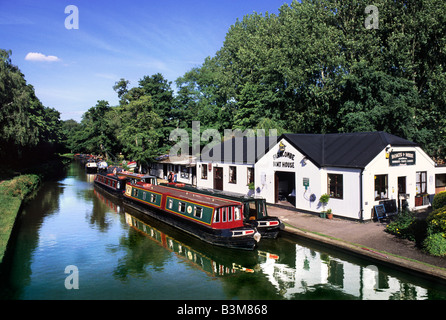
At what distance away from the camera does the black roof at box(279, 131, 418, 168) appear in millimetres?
18853

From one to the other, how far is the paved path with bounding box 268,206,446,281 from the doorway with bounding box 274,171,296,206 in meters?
3.07

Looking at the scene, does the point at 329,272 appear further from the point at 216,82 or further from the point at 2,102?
the point at 216,82

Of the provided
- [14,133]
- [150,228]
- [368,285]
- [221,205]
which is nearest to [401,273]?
[368,285]

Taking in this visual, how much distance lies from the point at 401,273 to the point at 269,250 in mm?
5819

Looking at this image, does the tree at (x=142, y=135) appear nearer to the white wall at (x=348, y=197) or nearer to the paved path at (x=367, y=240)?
the paved path at (x=367, y=240)

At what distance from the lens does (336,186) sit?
19.5 metres

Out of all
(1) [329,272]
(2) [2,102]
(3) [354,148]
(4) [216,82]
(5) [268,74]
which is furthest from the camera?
(4) [216,82]

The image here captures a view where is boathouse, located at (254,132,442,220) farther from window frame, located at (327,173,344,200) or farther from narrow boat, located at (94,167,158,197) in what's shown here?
narrow boat, located at (94,167,158,197)

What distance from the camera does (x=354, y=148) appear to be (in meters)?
20.1

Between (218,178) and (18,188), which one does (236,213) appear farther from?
(18,188)

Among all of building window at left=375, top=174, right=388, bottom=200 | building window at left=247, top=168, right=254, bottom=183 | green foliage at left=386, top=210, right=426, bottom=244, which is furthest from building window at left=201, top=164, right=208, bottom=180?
green foliage at left=386, top=210, right=426, bottom=244

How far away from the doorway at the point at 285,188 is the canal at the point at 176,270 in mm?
6843

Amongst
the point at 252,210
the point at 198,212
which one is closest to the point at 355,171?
the point at 252,210

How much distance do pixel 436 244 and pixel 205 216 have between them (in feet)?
34.0
